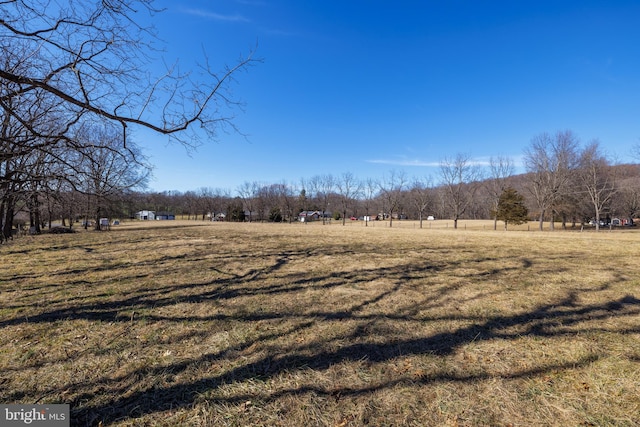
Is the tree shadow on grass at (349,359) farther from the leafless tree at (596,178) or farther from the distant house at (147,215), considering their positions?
the distant house at (147,215)

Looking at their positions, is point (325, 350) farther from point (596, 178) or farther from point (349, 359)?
point (596, 178)

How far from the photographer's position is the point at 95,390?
232 centimetres

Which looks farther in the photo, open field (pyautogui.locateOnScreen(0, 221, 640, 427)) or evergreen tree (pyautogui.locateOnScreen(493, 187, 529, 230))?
evergreen tree (pyautogui.locateOnScreen(493, 187, 529, 230))

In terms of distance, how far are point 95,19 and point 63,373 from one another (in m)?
4.16

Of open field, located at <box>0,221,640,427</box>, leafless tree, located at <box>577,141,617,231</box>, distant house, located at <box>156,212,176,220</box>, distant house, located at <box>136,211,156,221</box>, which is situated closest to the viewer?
open field, located at <box>0,221,640,427</box>

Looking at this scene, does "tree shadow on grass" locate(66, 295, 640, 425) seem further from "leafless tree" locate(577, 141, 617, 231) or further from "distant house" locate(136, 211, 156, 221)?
"distant house" locate(136, 211, 156, 221)

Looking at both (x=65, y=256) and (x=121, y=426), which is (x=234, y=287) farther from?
(x=65, y=256)

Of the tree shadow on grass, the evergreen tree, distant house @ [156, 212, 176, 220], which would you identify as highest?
the evergreen tree

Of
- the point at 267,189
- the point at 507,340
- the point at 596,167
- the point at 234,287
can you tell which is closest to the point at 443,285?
the point at 507,340

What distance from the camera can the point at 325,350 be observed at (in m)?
2.98

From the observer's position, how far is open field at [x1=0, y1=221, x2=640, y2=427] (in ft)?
6.94

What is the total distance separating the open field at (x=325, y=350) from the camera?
2115 mm

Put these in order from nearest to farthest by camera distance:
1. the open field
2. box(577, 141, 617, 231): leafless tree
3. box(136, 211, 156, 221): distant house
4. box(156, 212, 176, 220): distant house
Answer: the open field < box(577, 141, 617, 231): leafless tree < box(156, 212, 176, 220): distant house < box(136, 211, 156, 221): distant house

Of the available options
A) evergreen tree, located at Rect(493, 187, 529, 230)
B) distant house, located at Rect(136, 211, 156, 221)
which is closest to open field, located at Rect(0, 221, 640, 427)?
evergreen tree, located at Rect(493, 187, 529, 230)
